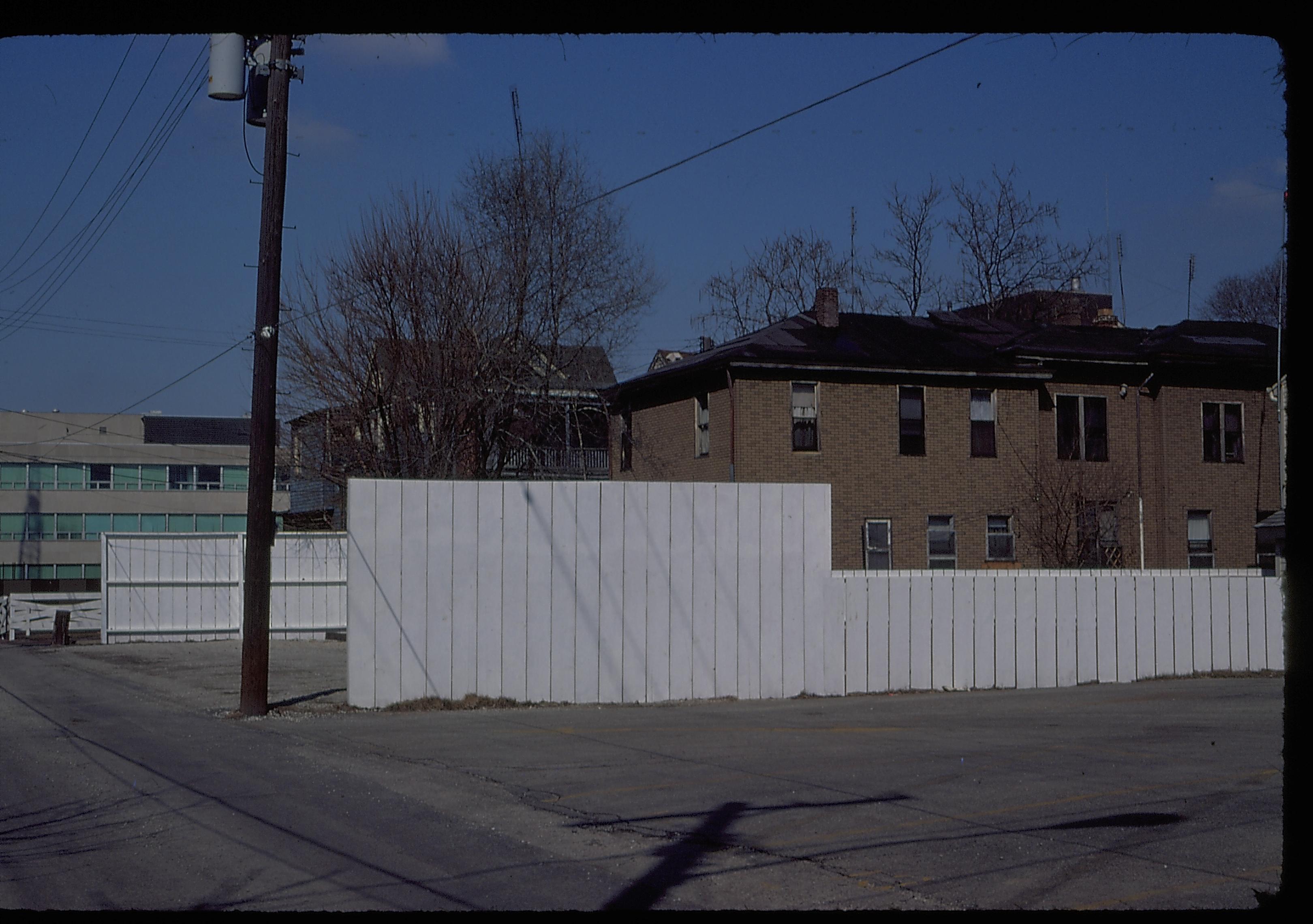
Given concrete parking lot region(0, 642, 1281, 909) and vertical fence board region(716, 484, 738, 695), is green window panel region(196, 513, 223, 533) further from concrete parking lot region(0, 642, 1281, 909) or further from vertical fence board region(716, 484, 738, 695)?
vertical fence board region(716, 484, 738, 695)

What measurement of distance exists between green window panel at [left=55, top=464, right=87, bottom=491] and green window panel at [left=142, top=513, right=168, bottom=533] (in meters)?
3.61

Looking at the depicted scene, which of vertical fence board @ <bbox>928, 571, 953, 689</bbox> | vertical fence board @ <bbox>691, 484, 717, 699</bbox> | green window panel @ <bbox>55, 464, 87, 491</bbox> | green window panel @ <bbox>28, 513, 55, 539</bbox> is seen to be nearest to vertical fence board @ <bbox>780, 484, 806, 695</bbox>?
vertical fence board @ <bbox>691, 484, 717, 699</bbox>

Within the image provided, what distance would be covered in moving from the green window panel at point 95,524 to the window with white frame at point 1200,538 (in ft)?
184

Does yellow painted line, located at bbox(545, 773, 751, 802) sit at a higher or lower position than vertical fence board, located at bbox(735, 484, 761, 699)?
lower

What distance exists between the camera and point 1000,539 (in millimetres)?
30422

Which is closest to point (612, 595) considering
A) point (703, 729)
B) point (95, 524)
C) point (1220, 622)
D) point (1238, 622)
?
point (703, 729)

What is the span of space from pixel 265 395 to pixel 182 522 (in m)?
60.1

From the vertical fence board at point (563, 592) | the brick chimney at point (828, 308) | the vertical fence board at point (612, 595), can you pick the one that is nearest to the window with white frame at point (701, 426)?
the brick chimney at point (828, 308)

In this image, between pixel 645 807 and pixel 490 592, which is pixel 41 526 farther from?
pixel 645 807

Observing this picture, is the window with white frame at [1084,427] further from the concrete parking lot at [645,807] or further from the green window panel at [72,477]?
the green window panel at [72,477]

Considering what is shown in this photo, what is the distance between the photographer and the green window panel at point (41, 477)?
6606cm

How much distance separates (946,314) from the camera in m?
35.7

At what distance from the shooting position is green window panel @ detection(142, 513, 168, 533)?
69.4m
